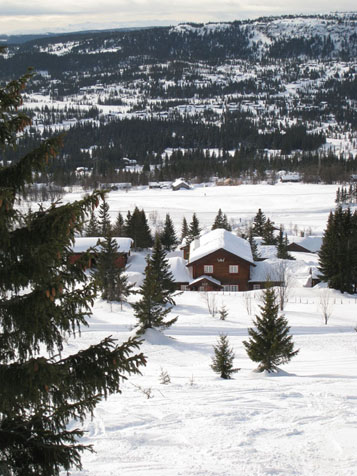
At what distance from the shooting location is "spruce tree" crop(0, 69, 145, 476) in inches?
208

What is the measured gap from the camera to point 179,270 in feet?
157

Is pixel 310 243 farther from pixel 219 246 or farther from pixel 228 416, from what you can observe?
pixel 228 416

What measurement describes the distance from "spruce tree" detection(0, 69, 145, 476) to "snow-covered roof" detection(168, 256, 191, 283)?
4031cm

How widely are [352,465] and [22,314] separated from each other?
21.6 ft

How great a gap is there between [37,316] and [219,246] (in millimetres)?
40950

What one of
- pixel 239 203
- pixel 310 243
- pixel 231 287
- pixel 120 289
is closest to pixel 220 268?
pixel 231 287

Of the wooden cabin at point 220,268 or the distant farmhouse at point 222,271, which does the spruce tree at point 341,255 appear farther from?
the wooden cabin at point 220,268

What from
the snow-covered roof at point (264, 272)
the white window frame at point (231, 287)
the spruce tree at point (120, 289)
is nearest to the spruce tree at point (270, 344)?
the spruce tree at point (120, 289)

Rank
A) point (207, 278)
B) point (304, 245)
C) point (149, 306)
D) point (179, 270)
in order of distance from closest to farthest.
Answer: point (149, 306) < point (207, 278) < point (179, 270) < point (304, 245)

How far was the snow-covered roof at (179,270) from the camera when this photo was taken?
153ft

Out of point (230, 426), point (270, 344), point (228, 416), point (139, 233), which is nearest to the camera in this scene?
point (230, 426)

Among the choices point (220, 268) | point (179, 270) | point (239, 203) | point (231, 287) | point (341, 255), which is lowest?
point (231, 287)

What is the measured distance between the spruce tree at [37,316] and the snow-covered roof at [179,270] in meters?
40.3

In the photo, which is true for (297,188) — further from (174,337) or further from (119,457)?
(119,457)
